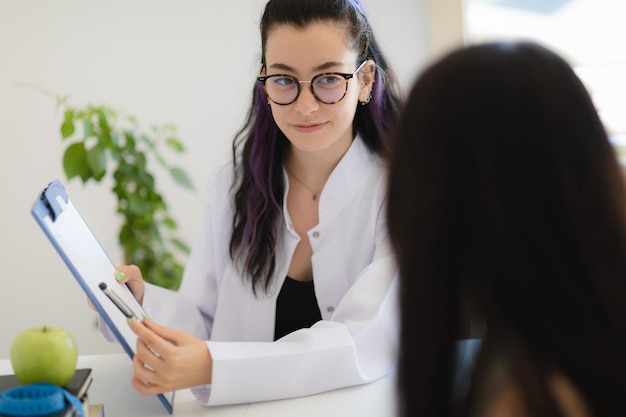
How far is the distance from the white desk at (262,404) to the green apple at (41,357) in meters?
0.20

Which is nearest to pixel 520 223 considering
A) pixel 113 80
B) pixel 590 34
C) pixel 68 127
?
pixel 590 34

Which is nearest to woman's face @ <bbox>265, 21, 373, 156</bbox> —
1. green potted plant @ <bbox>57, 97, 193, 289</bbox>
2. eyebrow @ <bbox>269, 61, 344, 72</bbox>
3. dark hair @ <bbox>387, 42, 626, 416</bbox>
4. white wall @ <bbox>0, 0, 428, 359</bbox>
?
eyebrow @ <bbox>269, 61, 344, 72</bbox>

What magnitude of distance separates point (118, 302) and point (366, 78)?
80 centimetres

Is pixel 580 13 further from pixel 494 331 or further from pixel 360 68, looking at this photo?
pixel 494 331

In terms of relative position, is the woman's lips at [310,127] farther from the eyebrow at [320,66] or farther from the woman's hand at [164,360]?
the woman's hand at [164,360]

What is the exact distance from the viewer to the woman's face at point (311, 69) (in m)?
1.71

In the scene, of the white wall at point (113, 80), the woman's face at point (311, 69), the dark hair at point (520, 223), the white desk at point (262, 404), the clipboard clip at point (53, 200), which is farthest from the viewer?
the white wall at point (113, 80)

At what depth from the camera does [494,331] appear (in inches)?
32.9

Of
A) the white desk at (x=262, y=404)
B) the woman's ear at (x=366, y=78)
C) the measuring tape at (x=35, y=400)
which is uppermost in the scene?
the woman's ear at (x=366, y=78)

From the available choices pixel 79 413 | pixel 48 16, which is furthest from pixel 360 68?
pixel 48 16

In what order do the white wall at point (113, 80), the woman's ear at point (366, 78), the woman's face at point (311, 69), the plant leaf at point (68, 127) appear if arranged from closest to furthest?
the woman's face at point (311, 69), the woman's ear at point (366, 78), the plant leaf at point (68, 127), the white wall at point (113, 80)

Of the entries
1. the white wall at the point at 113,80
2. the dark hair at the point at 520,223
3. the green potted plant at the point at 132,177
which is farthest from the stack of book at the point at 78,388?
the white wall at the point at 113,80

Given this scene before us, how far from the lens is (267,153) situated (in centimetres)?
195

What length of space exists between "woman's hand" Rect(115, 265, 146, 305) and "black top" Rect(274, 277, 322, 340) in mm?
323
